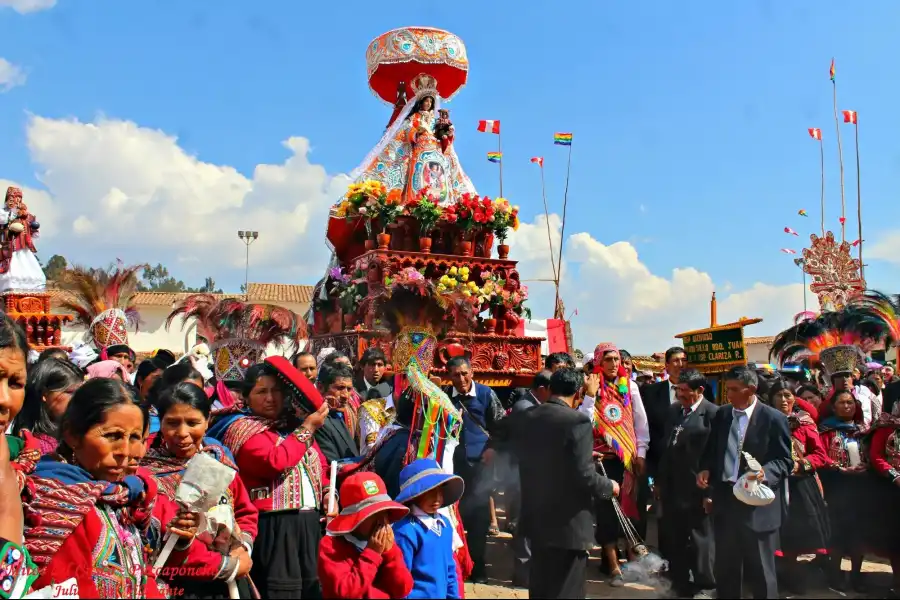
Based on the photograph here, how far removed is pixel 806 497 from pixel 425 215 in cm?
756

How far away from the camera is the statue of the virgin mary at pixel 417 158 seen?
581 inches

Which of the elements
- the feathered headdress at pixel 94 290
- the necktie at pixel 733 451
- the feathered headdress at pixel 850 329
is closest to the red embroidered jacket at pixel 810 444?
the necktie at pixel 733 451

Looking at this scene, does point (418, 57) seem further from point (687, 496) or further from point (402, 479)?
point (402, 479)

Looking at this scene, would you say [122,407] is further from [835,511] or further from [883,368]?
[883,368]

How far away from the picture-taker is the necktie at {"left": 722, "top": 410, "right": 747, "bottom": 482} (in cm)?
→ 559

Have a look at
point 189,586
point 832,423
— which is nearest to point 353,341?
point 832,423

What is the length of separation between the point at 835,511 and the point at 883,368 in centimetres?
489

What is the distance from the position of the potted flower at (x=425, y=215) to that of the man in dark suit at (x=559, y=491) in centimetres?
787

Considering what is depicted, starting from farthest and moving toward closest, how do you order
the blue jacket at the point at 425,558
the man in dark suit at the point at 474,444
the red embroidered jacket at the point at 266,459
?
the man in dark suit at the point at 474,444 → the red embroidered jacket at the point at 266,459 → the blue jacket at the point at 425,558

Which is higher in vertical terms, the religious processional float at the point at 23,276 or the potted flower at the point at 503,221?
the potted flower at the point at 503,221

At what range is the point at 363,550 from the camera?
11.8 feet

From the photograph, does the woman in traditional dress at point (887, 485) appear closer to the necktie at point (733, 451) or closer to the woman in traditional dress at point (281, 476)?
the necktie at point (733, 451)

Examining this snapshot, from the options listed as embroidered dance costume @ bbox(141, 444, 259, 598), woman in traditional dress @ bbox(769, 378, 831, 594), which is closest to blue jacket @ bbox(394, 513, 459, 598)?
embroidered dance costume @ bbox(141, 444, 259, 598)

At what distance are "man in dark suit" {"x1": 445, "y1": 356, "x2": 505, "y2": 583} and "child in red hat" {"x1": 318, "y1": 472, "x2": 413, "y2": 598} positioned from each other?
106 inches
